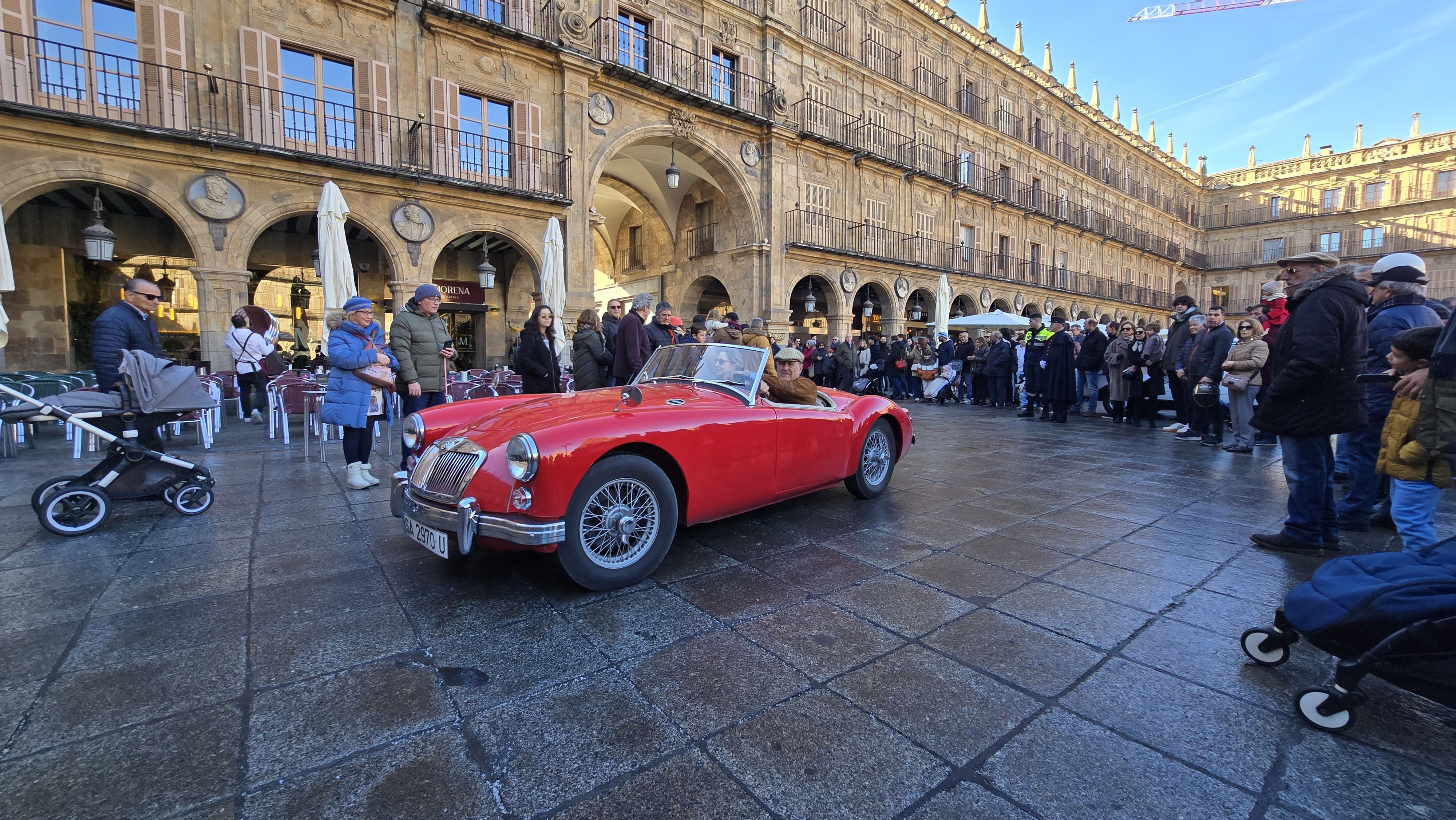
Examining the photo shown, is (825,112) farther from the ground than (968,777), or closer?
farther from the ground

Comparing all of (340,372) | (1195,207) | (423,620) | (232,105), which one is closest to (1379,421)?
(423,620)

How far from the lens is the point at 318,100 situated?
11977 millimetres

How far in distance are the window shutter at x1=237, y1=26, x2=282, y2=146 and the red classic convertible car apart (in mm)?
11315

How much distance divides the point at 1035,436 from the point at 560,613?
8.12 metres

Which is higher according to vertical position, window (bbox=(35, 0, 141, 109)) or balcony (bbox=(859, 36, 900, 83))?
balcony (bbox=(859, 36, 900, 83))

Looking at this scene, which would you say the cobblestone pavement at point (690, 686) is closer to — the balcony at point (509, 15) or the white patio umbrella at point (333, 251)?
the white patio umbrella at point (333, 251)

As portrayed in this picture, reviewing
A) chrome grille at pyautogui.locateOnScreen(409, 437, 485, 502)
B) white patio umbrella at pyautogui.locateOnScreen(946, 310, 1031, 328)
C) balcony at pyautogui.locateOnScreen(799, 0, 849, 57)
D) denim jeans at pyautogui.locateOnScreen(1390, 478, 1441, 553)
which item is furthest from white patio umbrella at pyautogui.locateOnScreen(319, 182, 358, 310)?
white patio umbrella at pyautogui.locateOnScreen(946, 310, 1031, 328)

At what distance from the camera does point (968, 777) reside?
165cm

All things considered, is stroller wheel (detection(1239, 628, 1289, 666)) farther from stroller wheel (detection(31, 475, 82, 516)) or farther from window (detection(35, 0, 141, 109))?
window (detection(35, 0, 141, 109))

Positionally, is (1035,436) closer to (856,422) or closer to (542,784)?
(856,422)

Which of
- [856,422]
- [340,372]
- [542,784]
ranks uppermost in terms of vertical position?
[340,372]

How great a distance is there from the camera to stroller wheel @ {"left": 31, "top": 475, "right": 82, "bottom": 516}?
12.1 feet

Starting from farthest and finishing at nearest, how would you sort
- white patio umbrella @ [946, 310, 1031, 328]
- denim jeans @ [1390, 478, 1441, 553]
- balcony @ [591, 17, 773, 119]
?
white patio umbrella @ [946, 310, 1031, 328], balcony @ [591, 17, 773, 119], denim jeans @ [1390, 478, 1441, 553]

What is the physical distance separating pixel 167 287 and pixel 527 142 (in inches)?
342
